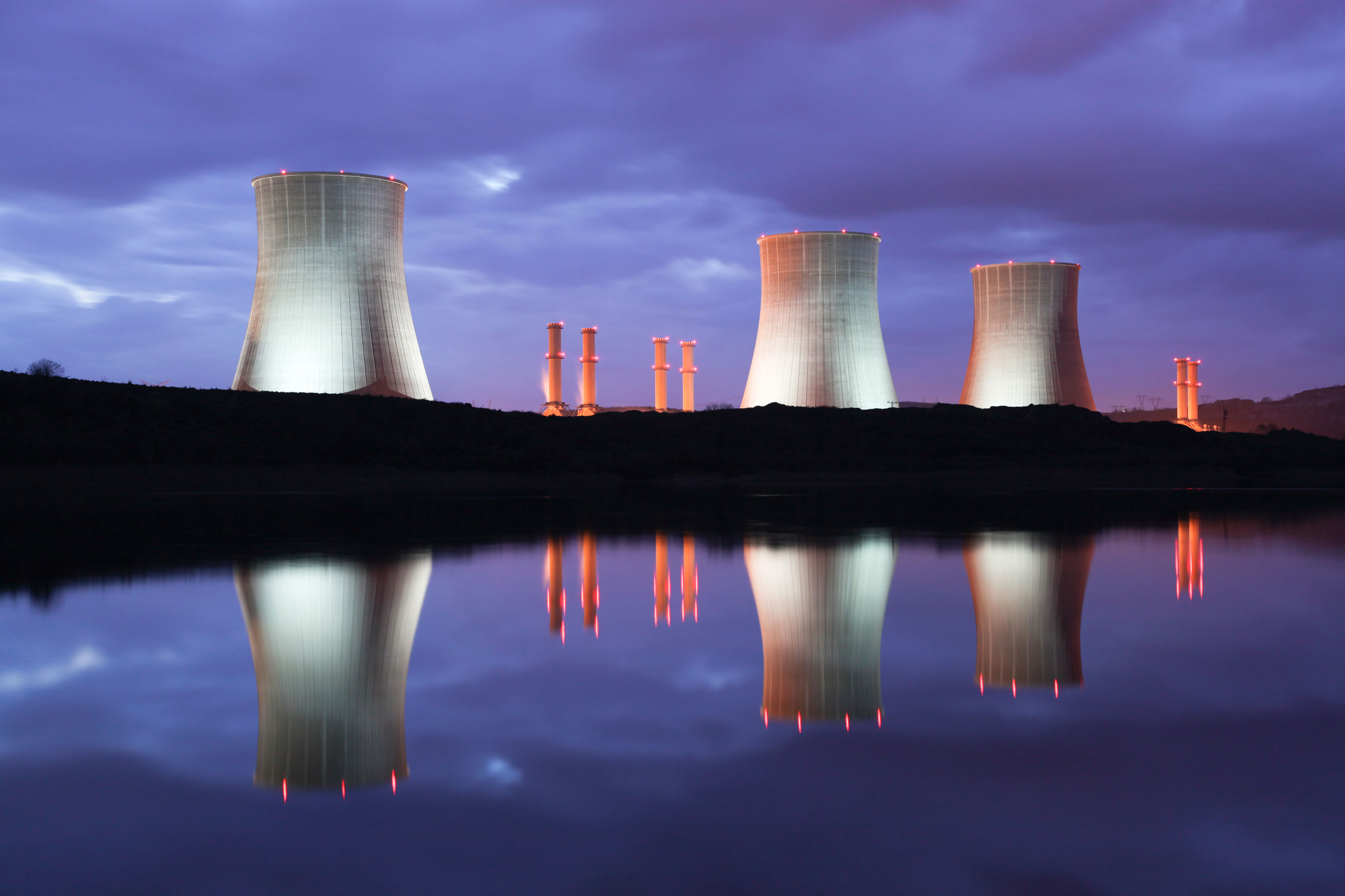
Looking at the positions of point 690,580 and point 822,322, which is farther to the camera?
point 822,322

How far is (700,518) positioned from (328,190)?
65.9 ft

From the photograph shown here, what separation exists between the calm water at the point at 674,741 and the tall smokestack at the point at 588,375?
4118 cm

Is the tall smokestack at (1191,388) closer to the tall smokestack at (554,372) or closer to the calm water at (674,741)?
the tall smokestack at (554,372)

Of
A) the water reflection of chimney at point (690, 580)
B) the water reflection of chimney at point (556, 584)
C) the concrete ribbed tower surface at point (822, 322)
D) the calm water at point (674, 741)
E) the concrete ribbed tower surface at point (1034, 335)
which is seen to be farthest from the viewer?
the concrete ribbed tower surface at point (1034, 335)

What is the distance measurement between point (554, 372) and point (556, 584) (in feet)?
133

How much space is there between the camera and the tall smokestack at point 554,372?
158 ft

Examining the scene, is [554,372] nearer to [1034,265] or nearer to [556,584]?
[1034,265]

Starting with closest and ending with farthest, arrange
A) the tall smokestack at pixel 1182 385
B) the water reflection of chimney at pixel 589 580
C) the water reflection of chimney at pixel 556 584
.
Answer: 1. the water reflection of chimney at pixel 556 584
2. the water reflection of chimney at pixel 589 580
3. the tall smokestack at pixel 1182 385

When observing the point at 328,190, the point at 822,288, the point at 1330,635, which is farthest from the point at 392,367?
the point at 1330,635

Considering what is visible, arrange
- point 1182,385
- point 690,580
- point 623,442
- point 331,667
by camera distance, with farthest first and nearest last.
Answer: point 1182,385, point 623,442, point 690,580, point 331,667

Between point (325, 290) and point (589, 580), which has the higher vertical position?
point (325, 290)

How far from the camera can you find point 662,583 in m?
8.44

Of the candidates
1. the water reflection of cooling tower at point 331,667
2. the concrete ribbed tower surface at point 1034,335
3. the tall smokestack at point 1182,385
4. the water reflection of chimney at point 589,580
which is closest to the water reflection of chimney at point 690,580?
the water reflection of chimney at point 589,580

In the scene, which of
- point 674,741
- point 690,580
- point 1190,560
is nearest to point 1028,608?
point 690,580
